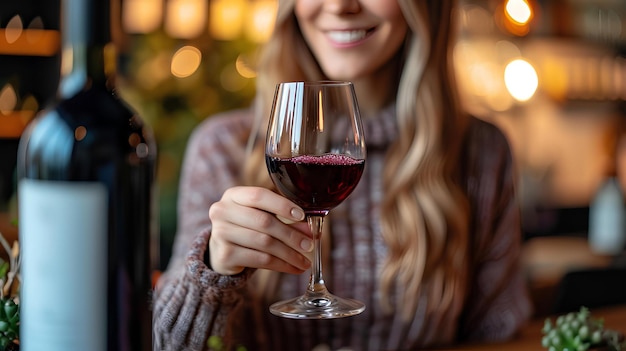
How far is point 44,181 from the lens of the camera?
24.9 inches

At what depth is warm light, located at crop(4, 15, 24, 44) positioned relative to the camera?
4.41 m

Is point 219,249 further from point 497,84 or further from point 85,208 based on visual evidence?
point 497,84

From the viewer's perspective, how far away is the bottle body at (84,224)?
0.62 m

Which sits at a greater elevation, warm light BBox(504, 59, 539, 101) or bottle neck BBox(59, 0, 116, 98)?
warm light BBox(504, 59, 539, 101)

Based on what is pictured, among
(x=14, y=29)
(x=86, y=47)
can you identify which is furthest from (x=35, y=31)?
(x=86, y=47)

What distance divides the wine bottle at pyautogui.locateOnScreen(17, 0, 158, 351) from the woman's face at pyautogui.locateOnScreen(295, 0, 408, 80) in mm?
727

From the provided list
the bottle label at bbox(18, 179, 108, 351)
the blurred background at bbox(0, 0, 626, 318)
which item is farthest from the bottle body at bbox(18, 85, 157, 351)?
the blurred background at bbox(0, 0, 626, 318)

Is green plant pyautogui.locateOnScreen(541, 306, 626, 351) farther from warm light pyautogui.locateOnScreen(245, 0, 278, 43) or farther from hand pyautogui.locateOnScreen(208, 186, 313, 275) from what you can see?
warm light pyautogui.locateOnScreen(245, 0, 278, 43)

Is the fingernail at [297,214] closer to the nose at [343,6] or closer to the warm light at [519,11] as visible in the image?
the nose at [343,6]

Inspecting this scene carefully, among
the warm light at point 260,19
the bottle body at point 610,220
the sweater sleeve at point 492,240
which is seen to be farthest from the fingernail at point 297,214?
the warm light at point 260,19

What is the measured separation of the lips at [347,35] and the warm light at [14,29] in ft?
11.4

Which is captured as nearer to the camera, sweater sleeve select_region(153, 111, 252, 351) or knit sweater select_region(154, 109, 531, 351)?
sweater sleeve select_region(153, 111, 252, 351)

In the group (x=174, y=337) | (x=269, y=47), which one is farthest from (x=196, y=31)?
(x=174, y=337)

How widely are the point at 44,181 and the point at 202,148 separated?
3.25ft
